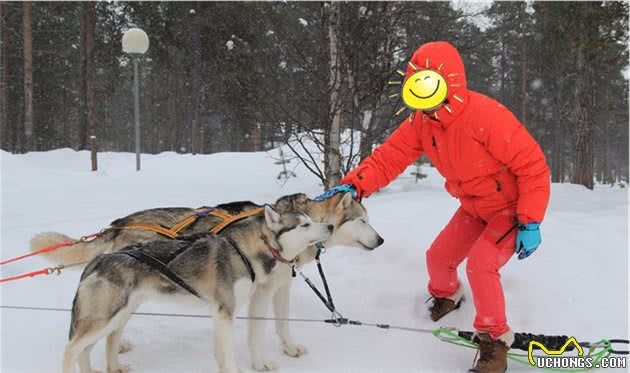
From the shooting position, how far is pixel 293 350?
12.0ft

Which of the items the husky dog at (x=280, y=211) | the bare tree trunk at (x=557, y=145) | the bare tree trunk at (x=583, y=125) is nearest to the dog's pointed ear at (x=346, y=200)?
the husky dog at (x=280, y=211)

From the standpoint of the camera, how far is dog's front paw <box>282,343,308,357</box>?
366 cm

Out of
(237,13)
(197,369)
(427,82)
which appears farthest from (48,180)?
(237,13)

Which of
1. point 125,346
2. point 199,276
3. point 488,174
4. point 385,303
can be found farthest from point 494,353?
point 125,346

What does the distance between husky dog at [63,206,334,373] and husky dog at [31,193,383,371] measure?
0.80ft

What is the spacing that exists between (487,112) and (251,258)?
Result: 1.87 meters

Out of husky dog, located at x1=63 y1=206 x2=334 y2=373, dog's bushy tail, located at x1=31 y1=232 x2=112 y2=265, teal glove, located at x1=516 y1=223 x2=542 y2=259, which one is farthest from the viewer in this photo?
A: dog's bushy tail, located at x1=31 y1=232 x2=112 y2=265

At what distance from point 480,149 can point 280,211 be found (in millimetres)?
1479

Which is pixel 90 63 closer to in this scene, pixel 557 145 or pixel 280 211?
pixel 280 211

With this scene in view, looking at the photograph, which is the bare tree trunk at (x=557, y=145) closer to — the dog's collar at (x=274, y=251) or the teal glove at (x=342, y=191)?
the teal glove at (x=342, y=191)

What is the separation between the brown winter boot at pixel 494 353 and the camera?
322 centimetres

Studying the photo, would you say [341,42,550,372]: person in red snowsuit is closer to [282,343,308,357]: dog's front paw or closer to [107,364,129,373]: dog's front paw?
[282,343,308,357]: dog's front paw

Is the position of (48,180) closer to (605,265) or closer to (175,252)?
(175,252)

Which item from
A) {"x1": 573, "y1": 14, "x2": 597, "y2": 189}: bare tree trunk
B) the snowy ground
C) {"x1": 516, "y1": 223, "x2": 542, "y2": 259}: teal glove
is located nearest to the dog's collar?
the snowy ground
